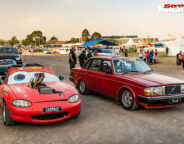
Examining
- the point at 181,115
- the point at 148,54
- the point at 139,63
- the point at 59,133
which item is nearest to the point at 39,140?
the point at 59,133

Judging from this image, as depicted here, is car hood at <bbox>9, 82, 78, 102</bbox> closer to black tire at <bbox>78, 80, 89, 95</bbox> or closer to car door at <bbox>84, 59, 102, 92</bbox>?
car door at <bbox>84, 59, 102, 92</bbox>

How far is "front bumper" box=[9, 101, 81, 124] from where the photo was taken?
449 cm

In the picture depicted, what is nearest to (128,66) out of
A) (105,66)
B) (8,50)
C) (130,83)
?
(105,66)

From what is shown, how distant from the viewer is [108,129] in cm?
473

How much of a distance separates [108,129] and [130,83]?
5.51 feet

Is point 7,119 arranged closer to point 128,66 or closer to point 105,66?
point 105,66

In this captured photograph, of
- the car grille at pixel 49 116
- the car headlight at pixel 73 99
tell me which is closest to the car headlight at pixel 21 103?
the car grille at pixel 49 116

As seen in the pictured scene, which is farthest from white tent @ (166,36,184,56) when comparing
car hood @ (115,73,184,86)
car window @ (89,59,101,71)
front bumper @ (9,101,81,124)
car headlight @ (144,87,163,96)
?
front bumper @ (9,101,81,124)

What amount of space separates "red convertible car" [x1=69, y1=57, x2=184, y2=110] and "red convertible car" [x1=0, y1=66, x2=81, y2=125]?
161 cm

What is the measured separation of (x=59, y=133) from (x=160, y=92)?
275 centimetres

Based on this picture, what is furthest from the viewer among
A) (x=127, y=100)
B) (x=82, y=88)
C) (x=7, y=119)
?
(x=82, y=88)

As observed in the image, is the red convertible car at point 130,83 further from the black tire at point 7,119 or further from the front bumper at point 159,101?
the black tire at point 7,119

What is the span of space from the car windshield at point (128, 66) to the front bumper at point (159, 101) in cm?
136

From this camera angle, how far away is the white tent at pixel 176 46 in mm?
33525
